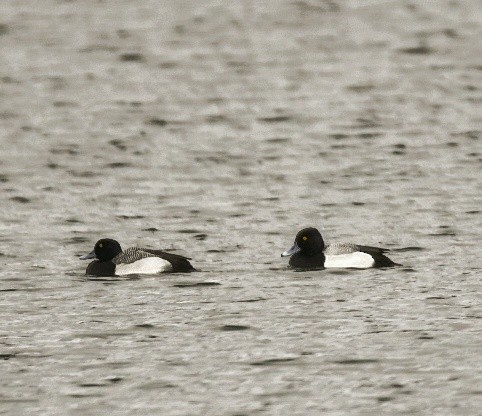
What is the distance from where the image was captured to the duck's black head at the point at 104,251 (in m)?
21.1

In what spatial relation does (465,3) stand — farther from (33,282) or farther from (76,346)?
(76,346)

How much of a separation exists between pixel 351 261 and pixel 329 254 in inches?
18.6

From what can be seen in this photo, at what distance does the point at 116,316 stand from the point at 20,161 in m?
12.4

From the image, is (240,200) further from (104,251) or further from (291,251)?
(104,251)

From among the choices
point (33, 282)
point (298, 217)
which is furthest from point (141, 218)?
point (33, 282)

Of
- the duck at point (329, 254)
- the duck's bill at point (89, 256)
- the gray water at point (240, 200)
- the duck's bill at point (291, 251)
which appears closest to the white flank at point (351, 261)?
the duck at point (329, 254)

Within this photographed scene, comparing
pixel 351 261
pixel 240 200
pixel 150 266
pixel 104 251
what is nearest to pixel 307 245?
pixel 351 261

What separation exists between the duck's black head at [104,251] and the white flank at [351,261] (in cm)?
272

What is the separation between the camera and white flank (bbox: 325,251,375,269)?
67.1 ft

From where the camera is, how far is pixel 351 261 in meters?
20.6

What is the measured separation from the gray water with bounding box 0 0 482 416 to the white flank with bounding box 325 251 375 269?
0.23 meters

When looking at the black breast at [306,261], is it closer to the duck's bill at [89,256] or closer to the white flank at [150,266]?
the white flank at [150,266]

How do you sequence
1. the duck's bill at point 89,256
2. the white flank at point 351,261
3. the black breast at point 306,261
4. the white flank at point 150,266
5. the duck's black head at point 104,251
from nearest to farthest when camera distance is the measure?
the white flank at point 150,266
the white flank at point 351,261
the black breast at point 306,261
the duck's black head at point 104,251
the duck's bill at point 89,256

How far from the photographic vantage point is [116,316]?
58.2ft
